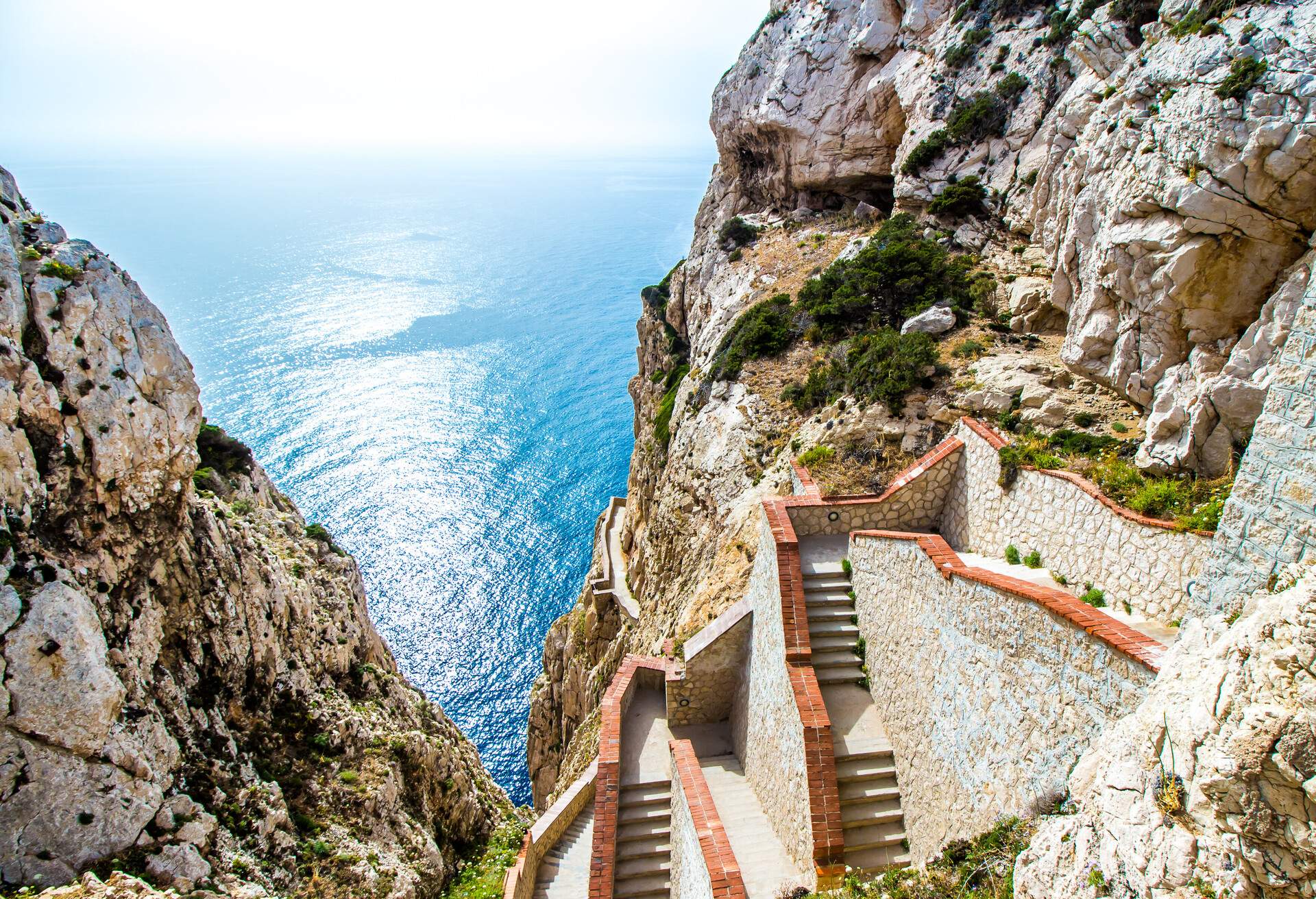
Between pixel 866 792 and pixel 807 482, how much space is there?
21.6ft

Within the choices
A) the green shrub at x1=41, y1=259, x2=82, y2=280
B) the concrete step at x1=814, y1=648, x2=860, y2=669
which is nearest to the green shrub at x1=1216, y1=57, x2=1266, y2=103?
the concrete step at x1=814, y1=648, x2=860, y2=669

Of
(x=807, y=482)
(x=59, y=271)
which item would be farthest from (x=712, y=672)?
(x=59, y=271)

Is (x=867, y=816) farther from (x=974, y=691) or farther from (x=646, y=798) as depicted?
(x=646, y=798)

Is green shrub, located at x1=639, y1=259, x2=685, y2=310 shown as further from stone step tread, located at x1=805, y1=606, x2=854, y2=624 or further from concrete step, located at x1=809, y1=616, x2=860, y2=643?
concrete step, located at x1=809, y1=616, x2=860, y2=643

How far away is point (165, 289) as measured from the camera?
91.3 meters

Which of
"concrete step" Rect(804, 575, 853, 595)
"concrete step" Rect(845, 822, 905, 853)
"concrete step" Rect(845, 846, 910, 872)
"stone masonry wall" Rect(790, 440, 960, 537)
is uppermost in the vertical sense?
"stone masonry wall" Rect(790, 440, 960, 537)

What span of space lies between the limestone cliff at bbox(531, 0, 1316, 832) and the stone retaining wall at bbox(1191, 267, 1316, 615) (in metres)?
4.95

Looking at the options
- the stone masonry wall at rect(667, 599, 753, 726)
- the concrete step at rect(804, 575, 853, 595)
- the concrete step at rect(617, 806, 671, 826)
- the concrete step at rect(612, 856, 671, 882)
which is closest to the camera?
the concrete step at rect(612, 856, 671, 882)

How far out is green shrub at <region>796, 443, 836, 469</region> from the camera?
15797 mm

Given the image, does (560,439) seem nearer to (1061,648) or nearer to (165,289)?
(1061,648)

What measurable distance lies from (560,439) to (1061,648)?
56745mm

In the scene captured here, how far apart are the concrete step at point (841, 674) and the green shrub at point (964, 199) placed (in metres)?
19.8

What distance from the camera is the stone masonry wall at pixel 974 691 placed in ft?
21.5

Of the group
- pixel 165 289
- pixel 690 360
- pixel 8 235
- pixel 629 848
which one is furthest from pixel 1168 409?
pixel 165 289
